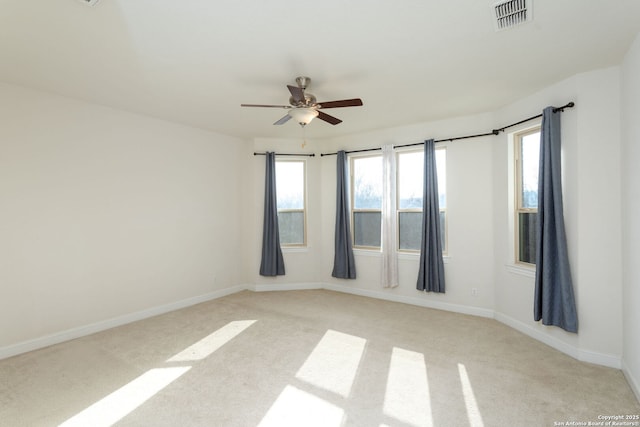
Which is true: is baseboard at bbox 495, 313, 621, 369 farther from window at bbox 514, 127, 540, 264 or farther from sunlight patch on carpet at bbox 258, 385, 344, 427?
sunlight patch on carpet at bbox 258, 385, 344, 427

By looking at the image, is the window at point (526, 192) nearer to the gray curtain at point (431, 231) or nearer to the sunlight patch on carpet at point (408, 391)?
the gray curtain at point (431, 231)

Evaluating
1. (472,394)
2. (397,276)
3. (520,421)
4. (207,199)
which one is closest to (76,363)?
(207,199)

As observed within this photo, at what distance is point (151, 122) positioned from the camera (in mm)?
4332

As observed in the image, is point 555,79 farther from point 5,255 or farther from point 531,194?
point 5,255

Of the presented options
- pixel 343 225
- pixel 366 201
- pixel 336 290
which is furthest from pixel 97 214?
pixel 366 201

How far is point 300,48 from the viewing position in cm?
251

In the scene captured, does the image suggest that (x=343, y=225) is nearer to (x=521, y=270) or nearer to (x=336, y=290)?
(x=336, y=290)

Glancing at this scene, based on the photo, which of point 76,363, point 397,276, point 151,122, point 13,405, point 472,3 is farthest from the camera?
point 397,276

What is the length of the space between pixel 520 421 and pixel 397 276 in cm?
282

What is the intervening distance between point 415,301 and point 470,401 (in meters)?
2.42

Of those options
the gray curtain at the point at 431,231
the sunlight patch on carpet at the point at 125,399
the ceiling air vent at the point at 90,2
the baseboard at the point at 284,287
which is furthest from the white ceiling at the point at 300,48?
the baseboard at the point at 284,287

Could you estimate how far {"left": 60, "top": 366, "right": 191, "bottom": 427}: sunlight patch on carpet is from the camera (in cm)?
213

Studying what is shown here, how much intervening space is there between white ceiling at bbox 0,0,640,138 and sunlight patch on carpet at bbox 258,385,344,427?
8.88 feet

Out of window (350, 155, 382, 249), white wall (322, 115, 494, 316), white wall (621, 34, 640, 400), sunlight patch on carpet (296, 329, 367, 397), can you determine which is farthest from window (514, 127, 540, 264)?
sunlight patch on carpet (296, 329, 367, 397)
